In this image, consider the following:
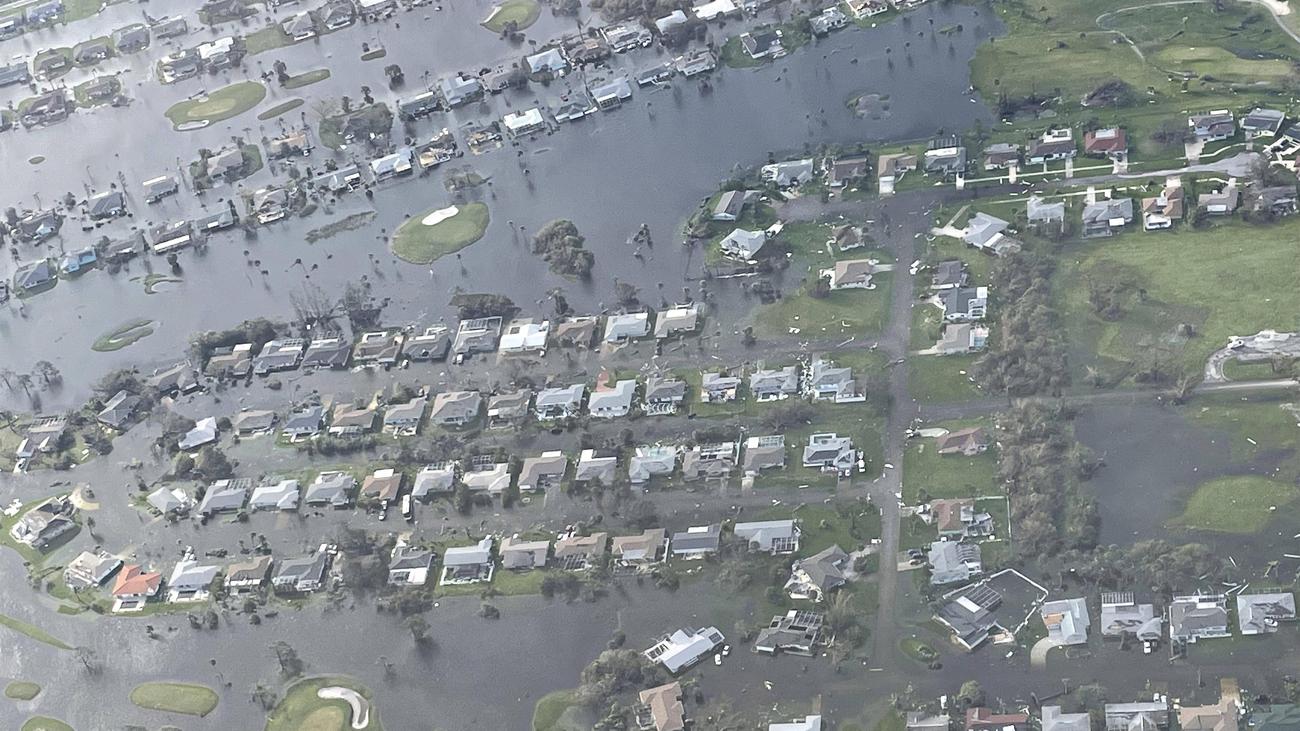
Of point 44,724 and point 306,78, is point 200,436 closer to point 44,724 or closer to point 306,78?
point 44,724

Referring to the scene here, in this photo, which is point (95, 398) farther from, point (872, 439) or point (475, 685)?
point (872, 439)

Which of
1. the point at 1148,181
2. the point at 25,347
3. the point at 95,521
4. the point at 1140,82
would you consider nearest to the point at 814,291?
the point at 1148,181

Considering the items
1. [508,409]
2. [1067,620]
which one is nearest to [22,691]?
[508,409]

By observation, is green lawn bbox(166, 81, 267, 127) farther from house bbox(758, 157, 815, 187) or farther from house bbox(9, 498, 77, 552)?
house bbox(758, 157, 815, 187)

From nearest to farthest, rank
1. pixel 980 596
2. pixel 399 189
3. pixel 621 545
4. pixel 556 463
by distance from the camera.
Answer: pixel 980 596
pixel 621 545
pixel 556 463
pixel 399 189

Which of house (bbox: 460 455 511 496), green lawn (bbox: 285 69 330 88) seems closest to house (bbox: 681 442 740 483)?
house (bbox: 460 455 511 496)

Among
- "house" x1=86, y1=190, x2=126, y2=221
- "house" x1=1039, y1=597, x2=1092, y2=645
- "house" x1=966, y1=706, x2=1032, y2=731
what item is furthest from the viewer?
"house" x1=86, y1=190, x2=126, y2=221
